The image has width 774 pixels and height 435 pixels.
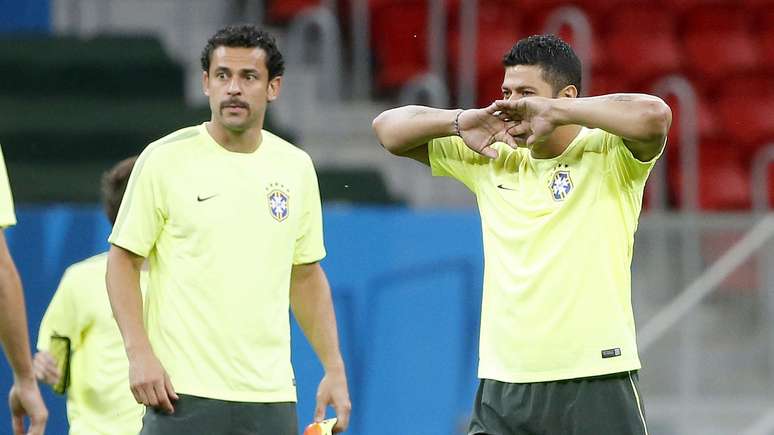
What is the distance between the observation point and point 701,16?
11883 mm

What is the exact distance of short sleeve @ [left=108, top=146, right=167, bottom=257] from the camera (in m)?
4.99

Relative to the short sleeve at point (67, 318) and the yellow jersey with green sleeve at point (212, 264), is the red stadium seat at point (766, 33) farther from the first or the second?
the yellow jersey with green sleeve at point (212, 264)

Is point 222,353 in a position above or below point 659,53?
below

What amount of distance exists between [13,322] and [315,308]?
1.07 meters

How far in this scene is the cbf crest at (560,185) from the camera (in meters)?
4.87

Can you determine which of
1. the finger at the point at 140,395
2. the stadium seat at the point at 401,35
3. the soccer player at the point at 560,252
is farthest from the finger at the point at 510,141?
the stadium seat at the point at 401,35

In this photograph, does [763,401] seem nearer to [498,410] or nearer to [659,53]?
[659,53]

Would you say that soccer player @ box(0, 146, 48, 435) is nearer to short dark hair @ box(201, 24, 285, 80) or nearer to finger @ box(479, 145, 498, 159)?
short dark hair @ box(201, 24, 285, 80)

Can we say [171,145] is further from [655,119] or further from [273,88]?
[655,119]

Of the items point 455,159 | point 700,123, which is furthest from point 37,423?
point 700,123

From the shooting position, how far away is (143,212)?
5020 mm

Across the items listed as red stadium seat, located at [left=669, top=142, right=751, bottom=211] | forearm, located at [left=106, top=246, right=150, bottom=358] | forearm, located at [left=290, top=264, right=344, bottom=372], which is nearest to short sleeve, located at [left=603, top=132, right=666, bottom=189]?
forearm, located at [left=290, top=264, right=344, bottom=372]

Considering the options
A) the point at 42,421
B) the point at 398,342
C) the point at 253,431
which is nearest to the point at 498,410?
the point at 253,431

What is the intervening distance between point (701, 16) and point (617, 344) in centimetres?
750
